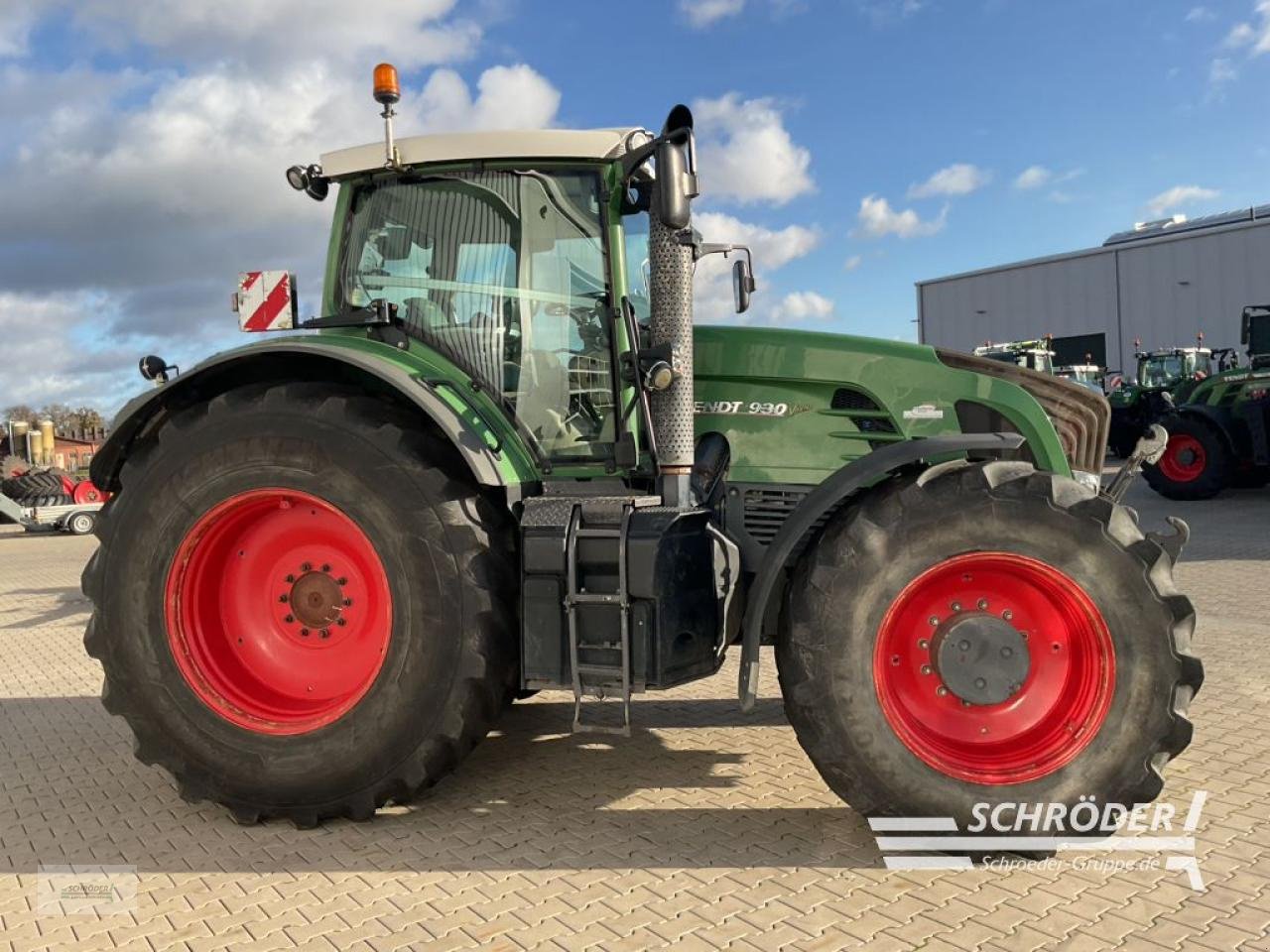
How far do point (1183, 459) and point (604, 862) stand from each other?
44.6ft

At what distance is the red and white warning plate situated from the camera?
13.5 feet

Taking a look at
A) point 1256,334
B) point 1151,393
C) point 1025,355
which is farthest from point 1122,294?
point 1256,334

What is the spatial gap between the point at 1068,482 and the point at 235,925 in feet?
9.47

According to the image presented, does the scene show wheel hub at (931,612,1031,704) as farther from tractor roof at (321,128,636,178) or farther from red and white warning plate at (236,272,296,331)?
red and white warning plate at (236,272,296,331)

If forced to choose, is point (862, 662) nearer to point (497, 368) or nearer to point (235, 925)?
point (497, 368)

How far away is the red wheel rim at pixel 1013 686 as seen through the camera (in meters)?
3.16

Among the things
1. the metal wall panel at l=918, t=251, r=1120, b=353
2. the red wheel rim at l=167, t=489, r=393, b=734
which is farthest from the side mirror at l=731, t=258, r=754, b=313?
the metal wall panel at l=918, t=251, r=1120, b=353

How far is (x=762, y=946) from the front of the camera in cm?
263

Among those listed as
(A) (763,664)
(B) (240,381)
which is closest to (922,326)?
(A) (763,664)

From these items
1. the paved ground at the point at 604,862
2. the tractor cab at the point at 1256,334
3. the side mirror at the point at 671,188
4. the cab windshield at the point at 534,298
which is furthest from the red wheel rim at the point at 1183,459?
the side mirror at the point at 671,188

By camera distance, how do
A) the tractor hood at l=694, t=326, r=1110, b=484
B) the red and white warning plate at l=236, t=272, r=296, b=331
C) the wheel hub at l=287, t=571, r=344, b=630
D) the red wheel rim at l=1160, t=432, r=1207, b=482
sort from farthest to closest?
the red wheel rim at l=1160, t=432, r=1207, b=482, the red and white warning plate at l=236, t=272, r=296, b=331, the tractor hood at l=694, t=326, r=1110, b=484, the wheel hub at l=287, t=571, r=344, b=630

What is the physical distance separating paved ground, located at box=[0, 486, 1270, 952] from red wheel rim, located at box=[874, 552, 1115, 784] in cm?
38

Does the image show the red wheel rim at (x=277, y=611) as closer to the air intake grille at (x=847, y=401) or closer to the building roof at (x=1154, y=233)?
the air intake grille at (x=847, y=401)

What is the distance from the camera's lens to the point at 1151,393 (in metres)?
17.7
